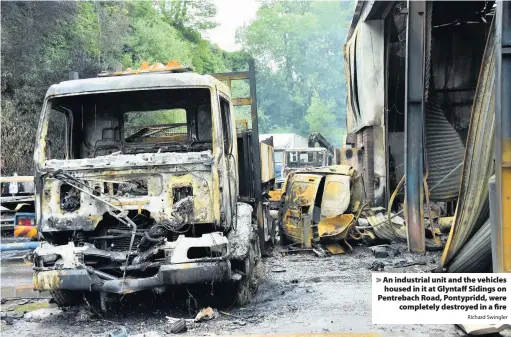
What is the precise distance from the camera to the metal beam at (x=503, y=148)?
453 centimetres

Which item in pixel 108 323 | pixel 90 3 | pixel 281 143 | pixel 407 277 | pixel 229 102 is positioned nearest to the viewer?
pixel 407 277

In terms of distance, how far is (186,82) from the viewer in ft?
20.9

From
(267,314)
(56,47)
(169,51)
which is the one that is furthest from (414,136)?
(169,51)

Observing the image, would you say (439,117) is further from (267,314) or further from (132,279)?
(132,279)

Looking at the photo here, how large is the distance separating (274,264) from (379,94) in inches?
228

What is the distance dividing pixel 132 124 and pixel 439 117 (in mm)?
4510

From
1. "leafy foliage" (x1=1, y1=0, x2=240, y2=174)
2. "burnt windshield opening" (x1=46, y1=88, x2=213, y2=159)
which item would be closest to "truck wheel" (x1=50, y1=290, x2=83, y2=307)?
"burnt windshield opening" (x1=46, y1=88, x2=213, y2=159)

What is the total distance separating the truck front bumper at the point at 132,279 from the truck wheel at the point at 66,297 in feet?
1.48

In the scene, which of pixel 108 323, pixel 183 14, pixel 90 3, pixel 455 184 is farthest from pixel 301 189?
pixel 183 14

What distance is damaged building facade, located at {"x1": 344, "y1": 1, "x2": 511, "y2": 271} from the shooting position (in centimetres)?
466

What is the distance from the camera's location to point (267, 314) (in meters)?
5.95

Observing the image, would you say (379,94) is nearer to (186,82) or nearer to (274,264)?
(274,264)

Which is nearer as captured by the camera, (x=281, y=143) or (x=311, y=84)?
(x=281, y=143)
